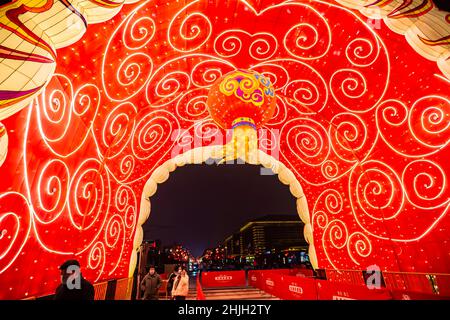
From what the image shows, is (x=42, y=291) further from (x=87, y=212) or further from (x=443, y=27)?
(x=443, y=27)

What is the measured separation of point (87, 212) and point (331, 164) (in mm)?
5974

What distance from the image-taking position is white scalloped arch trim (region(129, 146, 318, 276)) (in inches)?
265

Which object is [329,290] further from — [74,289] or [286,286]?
[74,289]

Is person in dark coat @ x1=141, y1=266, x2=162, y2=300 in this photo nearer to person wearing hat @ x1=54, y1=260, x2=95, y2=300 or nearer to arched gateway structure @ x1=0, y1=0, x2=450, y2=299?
arched gateway structure @ x1=0, y1=0, x2=450, y2=299

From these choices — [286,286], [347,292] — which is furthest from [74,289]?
[286,286]

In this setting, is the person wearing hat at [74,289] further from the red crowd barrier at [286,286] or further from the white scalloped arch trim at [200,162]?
the red crowd barrier at [286,286]

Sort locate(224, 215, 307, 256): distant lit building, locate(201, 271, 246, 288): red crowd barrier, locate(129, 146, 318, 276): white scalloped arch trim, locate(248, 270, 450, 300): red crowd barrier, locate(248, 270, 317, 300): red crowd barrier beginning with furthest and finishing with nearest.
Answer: locate(224, 215, 307, 256): distant lit building < locate(201, 271, 246, 288): red crowd barrier < locate(129, 146, 318, 276): white scalloped arch trim < locate(248, 270, 317, 300): red crowd barrier < locate(248, 270, 450, 300): red crowd barrier

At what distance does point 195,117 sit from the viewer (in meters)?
6.89

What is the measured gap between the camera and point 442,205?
4.08m

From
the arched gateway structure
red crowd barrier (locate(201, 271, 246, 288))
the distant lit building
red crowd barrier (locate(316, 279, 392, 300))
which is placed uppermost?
the distant lit building

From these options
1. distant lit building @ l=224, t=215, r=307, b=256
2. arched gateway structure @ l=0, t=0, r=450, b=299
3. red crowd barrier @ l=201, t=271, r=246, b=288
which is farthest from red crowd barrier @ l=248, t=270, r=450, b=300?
distant lit building @ l=224, t=215, r=307, b=256

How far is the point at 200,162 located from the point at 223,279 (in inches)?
385

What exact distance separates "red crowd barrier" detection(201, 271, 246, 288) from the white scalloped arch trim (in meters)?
8.28

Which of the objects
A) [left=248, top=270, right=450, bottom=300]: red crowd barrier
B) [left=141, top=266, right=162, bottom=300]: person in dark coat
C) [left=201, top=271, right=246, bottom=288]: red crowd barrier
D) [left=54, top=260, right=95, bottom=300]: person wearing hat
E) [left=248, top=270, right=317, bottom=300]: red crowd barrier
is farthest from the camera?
[left=201, top=271, right=246, bottom=288]: red crowd barrier
